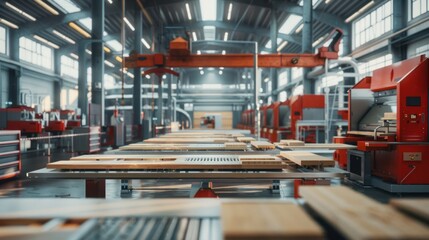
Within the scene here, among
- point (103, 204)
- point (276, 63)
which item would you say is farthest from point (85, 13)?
point (103, 204)

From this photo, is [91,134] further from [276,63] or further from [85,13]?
[85,13]

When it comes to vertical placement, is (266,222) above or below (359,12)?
below

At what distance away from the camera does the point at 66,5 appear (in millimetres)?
16578

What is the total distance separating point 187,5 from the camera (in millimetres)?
18844

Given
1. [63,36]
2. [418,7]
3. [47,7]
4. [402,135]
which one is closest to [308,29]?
[418,7]

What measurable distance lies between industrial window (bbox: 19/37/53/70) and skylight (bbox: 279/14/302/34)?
52.5ft

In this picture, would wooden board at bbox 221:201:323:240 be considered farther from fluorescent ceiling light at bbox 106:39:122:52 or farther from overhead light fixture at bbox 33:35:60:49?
overhead light fixture at bbox 33:35:60:49

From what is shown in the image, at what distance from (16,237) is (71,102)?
1147 inches

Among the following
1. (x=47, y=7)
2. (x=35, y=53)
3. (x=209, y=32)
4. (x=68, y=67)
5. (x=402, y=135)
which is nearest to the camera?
(x=402, y=135)

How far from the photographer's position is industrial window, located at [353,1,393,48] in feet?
40.8

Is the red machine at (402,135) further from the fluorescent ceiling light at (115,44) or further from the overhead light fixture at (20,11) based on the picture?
the fluorescent ceiling light at (115,44)

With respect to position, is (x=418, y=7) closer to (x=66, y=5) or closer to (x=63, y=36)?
(x=66, y=5)

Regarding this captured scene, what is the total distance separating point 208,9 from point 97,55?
970cm

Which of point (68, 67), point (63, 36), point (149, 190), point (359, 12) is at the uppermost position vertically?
point (63, 36)
